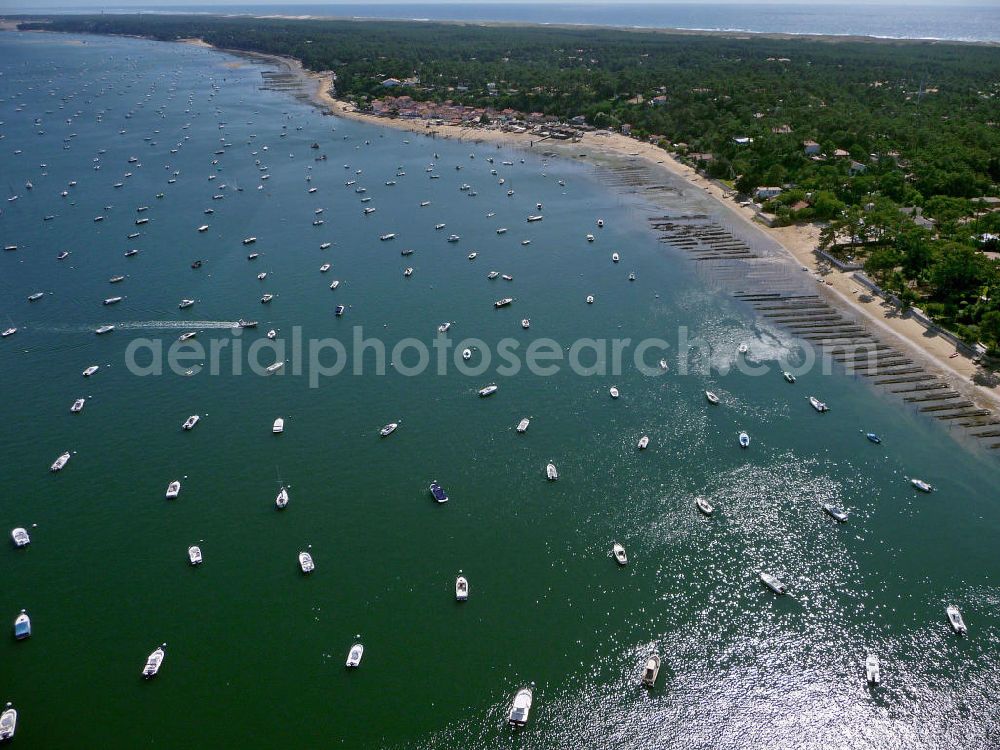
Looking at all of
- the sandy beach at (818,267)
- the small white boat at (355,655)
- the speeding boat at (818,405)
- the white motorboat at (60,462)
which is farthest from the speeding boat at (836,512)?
the white motorboat at (60,462)

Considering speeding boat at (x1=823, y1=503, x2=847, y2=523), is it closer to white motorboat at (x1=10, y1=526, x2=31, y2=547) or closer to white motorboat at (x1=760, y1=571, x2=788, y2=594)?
white motorboat at (x1=760, y1=571, x2=788, y2=594)

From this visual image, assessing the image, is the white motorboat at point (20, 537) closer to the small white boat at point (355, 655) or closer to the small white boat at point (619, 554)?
the small white boat at point (355, 655)

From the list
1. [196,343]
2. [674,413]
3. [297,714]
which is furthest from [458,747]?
[196,343]

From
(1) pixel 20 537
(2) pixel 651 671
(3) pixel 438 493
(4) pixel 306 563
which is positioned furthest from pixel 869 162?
(1) pixel 20 537

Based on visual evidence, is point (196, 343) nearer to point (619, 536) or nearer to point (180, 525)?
point (180, 525)

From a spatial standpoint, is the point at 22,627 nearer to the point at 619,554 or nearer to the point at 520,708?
the point at 520,708
